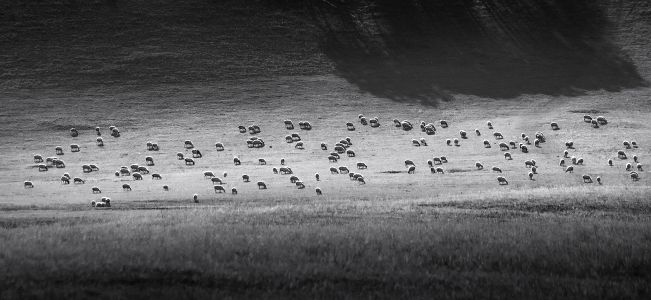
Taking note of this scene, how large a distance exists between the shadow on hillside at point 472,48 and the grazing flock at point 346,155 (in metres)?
18.2

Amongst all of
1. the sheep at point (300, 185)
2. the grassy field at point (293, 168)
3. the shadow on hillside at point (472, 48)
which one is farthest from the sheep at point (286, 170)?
the shadow on hillside at point (472, 48)

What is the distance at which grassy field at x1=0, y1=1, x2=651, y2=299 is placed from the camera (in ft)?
50.6

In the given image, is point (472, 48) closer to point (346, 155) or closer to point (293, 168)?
point (346, 155)

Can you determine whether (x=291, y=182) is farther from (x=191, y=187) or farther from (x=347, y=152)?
(x=347, y=152)

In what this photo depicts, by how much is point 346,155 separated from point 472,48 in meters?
51.4

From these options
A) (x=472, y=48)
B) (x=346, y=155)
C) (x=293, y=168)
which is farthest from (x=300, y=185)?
(x=472, y=48)

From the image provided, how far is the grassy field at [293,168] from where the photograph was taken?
15.4m

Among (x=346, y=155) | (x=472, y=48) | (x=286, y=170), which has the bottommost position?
(x=286, y=170)

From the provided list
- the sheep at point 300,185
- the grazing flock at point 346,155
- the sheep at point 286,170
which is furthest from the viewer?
the sheep at point 286,170

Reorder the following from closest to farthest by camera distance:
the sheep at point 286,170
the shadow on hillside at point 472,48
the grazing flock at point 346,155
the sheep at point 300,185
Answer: the sheep at point 300,185 < the grazing flock at point 346,155 < the sheep at point 286,170 < the shadow on hillside at point 472,48

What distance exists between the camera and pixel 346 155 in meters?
57.8

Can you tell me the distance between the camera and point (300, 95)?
85.0 m

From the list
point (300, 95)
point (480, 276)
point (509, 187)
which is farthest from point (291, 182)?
point (300, 95)

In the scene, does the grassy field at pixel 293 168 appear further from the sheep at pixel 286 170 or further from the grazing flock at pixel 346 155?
the sheep at pixel 286 170
